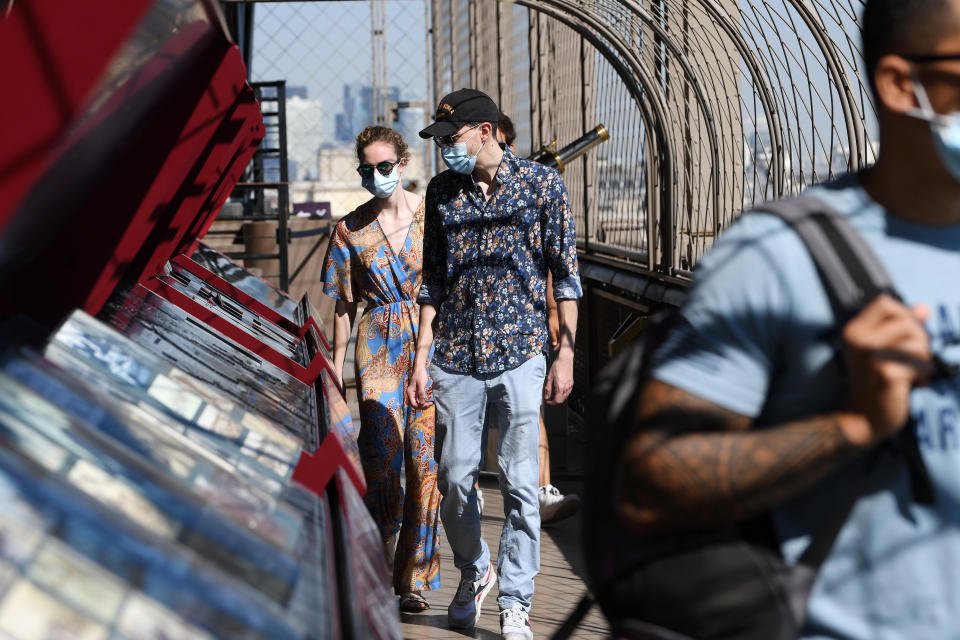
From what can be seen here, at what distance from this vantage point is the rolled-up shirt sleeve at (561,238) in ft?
13.9

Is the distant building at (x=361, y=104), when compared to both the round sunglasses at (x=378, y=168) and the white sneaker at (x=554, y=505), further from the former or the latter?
the round sunglasses at (x=378, y=168)

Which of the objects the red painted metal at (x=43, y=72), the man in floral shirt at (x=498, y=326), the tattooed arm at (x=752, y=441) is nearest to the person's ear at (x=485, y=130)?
the man in floral shirt at (x=498, y=326)

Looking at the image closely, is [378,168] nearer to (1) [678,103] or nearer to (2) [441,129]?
(2) [441,129]

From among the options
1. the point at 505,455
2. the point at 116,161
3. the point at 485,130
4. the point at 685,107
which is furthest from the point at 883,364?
the point at 685,107

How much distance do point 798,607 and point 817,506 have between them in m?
0.12

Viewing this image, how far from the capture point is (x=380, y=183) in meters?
4.84

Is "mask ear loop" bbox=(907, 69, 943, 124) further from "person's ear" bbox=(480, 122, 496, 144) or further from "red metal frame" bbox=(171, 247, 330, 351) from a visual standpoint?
"red metal frame" bbox=(171, 247, 330, 351)

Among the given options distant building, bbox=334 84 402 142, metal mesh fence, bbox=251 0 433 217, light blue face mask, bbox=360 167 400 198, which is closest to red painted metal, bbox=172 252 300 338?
light blue face mask, bbox=360 167 400 198

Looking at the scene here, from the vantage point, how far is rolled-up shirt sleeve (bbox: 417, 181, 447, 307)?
14.3ft

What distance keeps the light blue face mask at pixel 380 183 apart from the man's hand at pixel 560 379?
1145 mm

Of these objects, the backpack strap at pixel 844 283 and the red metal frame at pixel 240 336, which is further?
the red metal frame at pixel 240 336

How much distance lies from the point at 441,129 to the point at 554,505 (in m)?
2.31

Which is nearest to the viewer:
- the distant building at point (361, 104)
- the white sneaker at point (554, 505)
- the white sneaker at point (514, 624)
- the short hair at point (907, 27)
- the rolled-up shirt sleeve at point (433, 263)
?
the short hair at point (907, 27)

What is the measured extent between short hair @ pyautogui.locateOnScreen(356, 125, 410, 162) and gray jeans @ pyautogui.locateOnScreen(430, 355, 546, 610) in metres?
1.12
